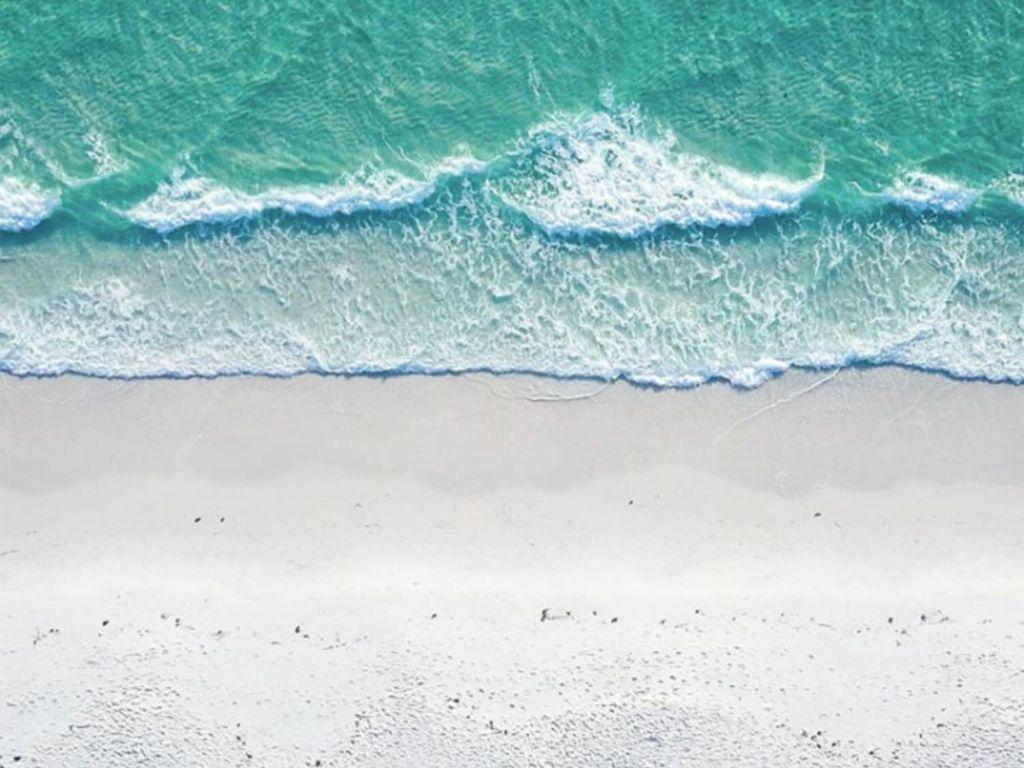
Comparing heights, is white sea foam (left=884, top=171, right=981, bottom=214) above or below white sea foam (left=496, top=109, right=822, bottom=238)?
below

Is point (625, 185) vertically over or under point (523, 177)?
under

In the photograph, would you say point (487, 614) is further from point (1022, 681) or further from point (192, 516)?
point (1022, 681)

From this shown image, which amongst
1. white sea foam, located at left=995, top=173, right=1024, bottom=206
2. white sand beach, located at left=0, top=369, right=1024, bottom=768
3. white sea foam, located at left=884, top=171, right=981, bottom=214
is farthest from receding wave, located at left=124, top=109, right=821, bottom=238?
white sea foam, located at left=995, top=173, right=1024, bottom=206

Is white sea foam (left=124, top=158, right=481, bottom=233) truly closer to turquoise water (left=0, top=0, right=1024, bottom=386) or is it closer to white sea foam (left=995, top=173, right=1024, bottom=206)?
turquoise water (left=0, top=0, right=1024, bottom=386)

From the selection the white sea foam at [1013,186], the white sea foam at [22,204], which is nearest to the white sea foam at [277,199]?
the white sea foam at [22,204]

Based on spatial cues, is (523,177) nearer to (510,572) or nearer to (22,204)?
(510,572)

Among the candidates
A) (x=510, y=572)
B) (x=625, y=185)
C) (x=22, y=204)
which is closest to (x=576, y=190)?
(x=625, y=185)
